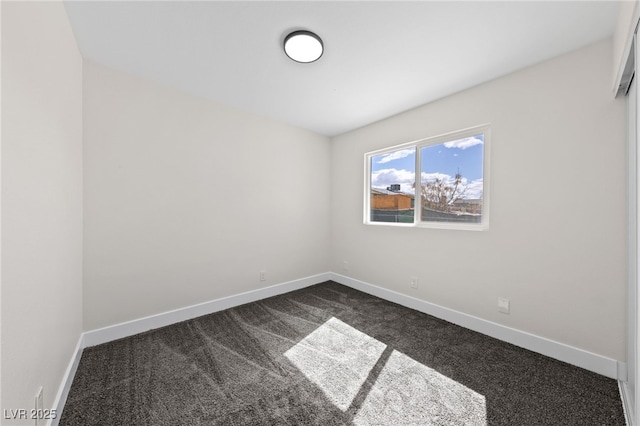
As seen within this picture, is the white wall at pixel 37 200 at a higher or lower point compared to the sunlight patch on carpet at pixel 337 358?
higher

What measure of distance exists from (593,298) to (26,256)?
11.3 feet

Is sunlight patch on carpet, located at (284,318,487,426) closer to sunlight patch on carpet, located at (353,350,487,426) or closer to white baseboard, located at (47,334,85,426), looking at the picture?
sunlight patch on carpet, located at (353,350,487,426)

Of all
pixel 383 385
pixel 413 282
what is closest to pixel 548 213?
pixel 413 282

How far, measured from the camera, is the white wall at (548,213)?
1.70 m

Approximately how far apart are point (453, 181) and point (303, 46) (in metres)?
2.04

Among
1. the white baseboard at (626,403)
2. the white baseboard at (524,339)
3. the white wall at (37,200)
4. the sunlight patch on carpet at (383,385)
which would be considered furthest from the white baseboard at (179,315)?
the white baseboard at (626,403)

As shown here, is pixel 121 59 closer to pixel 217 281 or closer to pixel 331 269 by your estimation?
pixel 217 281

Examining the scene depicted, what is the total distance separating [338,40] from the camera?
1.76 m

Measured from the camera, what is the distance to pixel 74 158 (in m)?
1.77

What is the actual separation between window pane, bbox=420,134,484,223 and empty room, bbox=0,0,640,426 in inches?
0.8

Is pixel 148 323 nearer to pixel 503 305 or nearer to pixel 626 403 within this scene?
pixel 503 305

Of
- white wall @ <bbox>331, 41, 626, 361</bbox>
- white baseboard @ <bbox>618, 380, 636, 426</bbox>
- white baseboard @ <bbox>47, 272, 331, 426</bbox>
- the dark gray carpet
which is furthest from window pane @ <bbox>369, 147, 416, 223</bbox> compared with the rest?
white baseboard @ <bbox>618, 380, 636, 426</bbox>

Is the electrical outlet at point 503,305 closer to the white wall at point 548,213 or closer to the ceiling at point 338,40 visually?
the white wall at point 548,213

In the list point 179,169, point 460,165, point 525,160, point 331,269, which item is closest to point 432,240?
point 460,165
